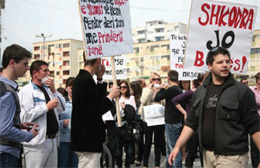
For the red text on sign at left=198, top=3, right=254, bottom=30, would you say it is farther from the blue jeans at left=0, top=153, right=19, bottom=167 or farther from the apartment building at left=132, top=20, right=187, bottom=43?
the apartment building at left=132, top=20, right=187, bottom=43

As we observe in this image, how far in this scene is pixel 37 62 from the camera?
5.22 meters

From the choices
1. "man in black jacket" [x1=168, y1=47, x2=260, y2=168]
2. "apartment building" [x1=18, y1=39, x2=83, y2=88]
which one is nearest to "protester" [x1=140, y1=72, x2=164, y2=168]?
"man in black jacket" [x1=168, y1=47, x2=260, y2=168]

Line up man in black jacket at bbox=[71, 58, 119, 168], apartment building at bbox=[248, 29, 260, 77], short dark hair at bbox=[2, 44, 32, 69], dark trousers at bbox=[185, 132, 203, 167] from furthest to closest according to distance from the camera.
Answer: apartment building at bbox=[248, 29, 260, 77]
dark trousers at bbox=[185, 132, 203, 167]
man in black jacket at bbox=[71, 58, 119, 168]
short dark hair at bbox=[2, 44, 32, 69]

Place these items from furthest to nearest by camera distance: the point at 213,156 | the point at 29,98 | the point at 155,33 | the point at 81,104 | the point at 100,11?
the point at 155,33 → the point at 100,11 → the point at 29,98 → the point at 81,104 → the point at 213,156

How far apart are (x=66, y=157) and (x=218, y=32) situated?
3389mm

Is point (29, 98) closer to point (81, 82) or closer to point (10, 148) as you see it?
point (81, 82)

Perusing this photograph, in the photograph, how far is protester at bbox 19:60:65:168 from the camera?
472 centimetres

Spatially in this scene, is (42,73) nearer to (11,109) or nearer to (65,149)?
(65,149)

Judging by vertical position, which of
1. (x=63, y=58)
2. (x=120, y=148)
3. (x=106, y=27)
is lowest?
(x=120, y=148)

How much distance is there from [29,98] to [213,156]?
252 cm

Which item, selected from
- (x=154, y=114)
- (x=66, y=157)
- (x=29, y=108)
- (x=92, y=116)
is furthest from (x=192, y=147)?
(x=29, y=108)

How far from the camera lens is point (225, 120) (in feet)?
12.4

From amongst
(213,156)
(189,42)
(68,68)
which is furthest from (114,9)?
(68,68)

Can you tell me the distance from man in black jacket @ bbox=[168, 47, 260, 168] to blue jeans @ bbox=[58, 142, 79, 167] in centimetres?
266
